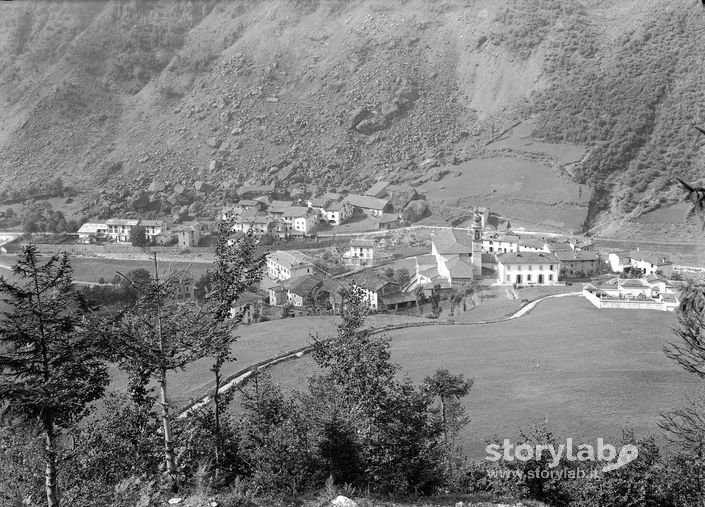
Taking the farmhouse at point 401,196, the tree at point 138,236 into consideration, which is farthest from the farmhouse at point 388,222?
the tree at point 138,236

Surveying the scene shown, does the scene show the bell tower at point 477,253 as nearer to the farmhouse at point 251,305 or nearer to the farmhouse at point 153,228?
the farmhouse at point 251,305

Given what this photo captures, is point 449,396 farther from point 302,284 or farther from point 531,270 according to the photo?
point 531,270

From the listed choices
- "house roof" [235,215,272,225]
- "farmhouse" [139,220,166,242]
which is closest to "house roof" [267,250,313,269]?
"house roof" [235,215,272,225]

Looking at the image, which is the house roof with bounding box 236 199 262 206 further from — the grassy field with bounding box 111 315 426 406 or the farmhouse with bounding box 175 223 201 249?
the grassy field with bounding box 111 315 426 406

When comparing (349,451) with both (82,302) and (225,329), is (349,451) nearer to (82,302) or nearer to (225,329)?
(225,329)

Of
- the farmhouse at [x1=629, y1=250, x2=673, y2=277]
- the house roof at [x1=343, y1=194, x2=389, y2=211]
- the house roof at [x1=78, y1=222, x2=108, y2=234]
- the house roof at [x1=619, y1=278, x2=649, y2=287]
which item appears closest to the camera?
the house roof at [x1=619, y1=278, x2=649, y2=287]
